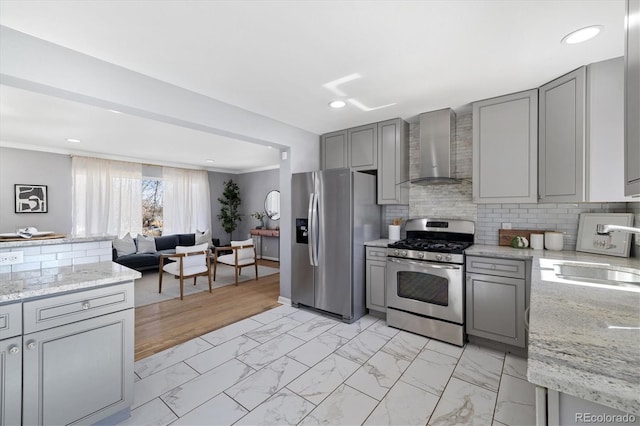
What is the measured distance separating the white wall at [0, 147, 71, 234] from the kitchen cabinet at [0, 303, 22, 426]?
5.06 m

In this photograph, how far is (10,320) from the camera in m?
1.30

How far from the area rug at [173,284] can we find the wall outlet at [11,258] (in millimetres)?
2350

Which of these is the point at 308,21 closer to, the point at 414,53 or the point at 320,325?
the point at 414,53

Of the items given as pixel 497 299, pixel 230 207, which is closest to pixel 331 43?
pixel 497 299

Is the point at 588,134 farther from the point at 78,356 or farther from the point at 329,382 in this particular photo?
the point at 78,356

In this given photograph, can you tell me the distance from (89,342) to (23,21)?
1877 millimetres

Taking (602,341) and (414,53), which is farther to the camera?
(414,53)

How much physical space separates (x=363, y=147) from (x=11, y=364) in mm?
3439

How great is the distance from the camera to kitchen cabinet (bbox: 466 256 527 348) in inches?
93.5

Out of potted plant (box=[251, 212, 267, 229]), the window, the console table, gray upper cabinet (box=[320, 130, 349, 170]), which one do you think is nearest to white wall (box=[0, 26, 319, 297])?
gray upper cabinet (box=[320, 130, 349, 170])

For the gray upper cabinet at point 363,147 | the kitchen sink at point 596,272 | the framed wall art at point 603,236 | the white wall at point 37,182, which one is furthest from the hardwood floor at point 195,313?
the framed wall art at point 603,236

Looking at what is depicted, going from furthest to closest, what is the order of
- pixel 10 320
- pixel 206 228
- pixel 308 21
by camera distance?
pixel 206 228 < pixel 308 21 < pixel 10 320

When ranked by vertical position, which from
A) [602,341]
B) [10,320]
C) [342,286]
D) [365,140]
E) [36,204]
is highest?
[365,140]

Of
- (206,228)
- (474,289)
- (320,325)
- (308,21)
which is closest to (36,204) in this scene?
(206,228)
